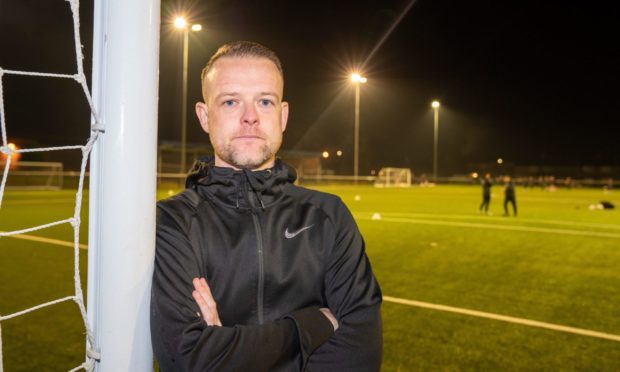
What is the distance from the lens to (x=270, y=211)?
191 centimetres

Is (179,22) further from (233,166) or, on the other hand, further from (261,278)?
(261,278)

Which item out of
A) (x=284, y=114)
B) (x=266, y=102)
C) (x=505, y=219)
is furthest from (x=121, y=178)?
(x=505, y=219)

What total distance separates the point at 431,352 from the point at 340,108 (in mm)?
66261

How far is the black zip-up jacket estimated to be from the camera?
1550mm

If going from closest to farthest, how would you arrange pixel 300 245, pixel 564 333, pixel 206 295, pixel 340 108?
pixel 206 295 < pixel 300 245 < pixel 564 333 < pixel 340 108

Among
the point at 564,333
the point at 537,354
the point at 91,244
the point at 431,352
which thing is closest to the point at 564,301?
the point at 564,333

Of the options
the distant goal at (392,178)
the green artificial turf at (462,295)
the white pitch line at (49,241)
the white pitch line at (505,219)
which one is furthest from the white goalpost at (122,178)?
the distant goal at (392,178)

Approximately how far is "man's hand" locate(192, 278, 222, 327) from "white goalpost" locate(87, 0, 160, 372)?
227 mm

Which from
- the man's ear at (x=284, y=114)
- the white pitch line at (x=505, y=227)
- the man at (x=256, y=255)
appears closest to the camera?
the man at (x=256, y=255)

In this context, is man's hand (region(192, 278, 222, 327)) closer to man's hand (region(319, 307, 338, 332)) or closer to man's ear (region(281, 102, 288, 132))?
man's hand (region(319, 307, 338, 332))

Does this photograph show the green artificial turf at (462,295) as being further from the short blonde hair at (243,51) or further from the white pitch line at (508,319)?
the short blonde hair at (243,51)

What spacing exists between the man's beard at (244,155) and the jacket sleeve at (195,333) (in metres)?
0.29

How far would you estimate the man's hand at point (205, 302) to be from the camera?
164 cm

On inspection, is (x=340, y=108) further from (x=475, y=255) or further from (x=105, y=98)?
(x=105, y=98)
